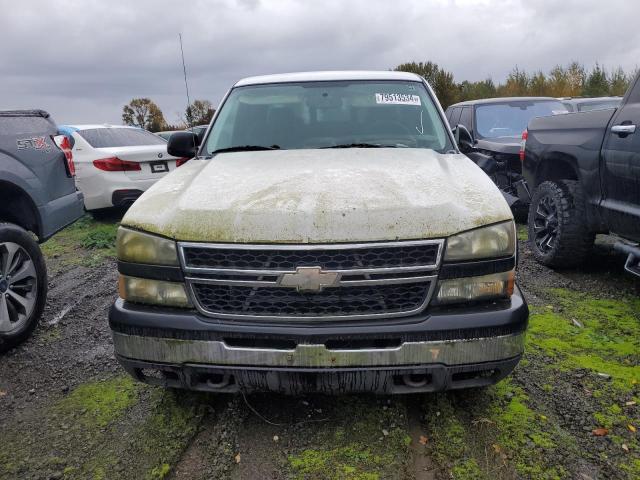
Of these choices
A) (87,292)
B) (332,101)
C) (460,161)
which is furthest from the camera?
(87,292)

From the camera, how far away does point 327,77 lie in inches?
165

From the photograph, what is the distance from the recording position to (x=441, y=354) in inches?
93.3

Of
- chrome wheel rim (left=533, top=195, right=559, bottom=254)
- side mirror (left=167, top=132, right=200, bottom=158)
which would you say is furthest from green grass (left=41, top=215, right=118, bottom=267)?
chrome wheel rim (left=533, top=195, right=559, bottom=254)

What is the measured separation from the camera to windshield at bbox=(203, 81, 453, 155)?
12.2ft

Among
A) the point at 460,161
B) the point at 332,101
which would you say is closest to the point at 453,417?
the point at 460,161

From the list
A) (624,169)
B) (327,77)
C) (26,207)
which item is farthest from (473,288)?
(26,207)

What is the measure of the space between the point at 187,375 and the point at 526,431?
165 centimetres

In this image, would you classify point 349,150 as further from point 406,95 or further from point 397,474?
point 397,474

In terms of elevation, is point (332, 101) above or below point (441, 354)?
above

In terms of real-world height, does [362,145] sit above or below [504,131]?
above

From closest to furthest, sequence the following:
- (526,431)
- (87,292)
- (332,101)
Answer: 1. (526,431)
2. (332,101)
3. (87,292)

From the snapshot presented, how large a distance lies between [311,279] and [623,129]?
3.07 meters

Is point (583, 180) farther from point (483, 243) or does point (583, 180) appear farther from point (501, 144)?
point (501, 144)

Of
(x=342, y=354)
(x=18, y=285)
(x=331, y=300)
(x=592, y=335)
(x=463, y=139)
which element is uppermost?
(x=463, y=139)
